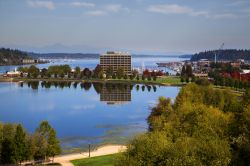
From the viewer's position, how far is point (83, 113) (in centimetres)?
4656

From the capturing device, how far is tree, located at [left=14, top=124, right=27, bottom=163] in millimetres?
23000

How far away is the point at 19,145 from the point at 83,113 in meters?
23.5

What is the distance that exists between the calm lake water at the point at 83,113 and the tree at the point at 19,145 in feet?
16.9

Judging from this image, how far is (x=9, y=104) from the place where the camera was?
54.3m


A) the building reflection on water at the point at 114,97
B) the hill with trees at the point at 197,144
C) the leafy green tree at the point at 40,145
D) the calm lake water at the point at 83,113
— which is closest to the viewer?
the hill with trees at the point at 197,144

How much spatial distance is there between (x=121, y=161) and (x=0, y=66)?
7072 inches

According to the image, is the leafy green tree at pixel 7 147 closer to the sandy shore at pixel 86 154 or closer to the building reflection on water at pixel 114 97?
the sandy shore at pixel 86 154

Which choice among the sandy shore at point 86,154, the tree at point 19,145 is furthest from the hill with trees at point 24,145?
the sandy shore at point 86,154

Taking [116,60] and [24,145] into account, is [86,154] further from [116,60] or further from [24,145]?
[116,60]

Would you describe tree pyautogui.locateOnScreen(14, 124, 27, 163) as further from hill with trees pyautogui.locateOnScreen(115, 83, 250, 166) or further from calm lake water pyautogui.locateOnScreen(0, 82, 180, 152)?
hill with trees pyautogui.locateOnScreen(115, 83, 250, 166)

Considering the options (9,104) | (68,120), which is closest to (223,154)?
(68,120)

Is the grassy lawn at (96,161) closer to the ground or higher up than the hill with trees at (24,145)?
closer to the ground

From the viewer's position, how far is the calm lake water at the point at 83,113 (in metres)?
33.9

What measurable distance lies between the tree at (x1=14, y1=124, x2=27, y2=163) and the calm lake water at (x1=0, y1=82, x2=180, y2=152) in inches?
203
